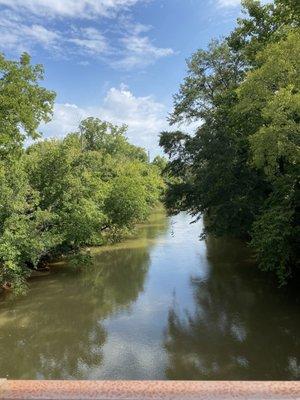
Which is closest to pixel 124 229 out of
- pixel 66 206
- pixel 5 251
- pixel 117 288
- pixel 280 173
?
pixel 66 206

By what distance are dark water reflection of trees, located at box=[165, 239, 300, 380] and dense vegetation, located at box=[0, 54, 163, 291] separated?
242 inches

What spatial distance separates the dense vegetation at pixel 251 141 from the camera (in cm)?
1205

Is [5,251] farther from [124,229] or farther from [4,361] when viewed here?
[124,229]

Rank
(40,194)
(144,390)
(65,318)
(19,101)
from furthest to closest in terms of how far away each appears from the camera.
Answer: (40,194) < (65,318) < (19,101) < (144,390)

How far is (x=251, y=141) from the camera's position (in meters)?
12.7

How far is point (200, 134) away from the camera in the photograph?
21.0 metres

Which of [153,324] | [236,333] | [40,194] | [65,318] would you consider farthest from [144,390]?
[40,194]

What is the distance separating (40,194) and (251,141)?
1132 centimetres

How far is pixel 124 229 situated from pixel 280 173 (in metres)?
16.7

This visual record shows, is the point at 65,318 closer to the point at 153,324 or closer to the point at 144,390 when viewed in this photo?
the point at 153,324

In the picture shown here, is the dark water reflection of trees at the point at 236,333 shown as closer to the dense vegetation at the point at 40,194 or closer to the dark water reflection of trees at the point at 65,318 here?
the dark water reflection of trees at the point at 65,318

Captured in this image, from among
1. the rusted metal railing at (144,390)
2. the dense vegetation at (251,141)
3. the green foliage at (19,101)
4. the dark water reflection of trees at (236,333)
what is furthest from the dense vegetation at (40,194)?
the rusted metal railing at (144,390)

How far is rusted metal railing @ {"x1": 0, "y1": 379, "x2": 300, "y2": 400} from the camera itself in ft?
7.34

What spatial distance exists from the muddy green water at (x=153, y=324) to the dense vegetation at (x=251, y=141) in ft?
5.54
